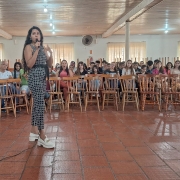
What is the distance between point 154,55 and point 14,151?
11.3 m

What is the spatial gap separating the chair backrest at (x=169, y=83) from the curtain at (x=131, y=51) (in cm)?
745

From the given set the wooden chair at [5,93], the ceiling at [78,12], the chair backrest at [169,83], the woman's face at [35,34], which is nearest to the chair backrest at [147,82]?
the chair backrest at [169,83]

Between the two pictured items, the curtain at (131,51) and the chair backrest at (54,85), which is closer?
the chair backrest at (54,85)

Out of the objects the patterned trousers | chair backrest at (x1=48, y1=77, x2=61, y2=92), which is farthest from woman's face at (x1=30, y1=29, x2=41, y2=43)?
chair backrest at (x1=48, y1=77, x2=61, y2=92)

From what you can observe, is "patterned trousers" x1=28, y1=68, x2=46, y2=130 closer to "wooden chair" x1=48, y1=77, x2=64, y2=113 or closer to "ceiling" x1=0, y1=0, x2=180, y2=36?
"wooden chair" x1=48, y1=77, x2=64, y2=113

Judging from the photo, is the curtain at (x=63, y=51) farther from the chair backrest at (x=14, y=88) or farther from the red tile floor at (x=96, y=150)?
the red tile floor at (x=96, y=150)

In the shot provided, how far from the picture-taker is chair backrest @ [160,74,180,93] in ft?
17.5

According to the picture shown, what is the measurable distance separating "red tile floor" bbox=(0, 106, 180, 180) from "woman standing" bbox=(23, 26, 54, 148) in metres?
0.30

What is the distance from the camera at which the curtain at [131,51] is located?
12922 mm

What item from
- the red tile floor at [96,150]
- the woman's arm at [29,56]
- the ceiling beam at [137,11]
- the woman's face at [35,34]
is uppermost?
the ceiling beam at [137,11]

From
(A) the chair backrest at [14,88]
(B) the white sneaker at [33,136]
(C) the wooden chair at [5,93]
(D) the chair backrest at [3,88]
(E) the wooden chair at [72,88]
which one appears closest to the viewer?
(B) the white sneaker at [33,136]

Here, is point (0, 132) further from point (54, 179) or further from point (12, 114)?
point (54, 179)

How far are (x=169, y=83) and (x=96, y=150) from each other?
3.30 metres

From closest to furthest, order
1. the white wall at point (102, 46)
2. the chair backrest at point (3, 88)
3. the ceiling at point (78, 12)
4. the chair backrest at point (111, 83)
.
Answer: the chair backrest at point (3, 88) → the chair backrest at point (111, 83) → the ceiling at point (78, 12) → the white wall at point (102, 46)
